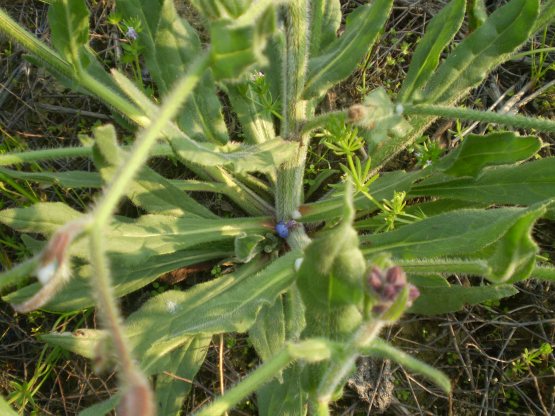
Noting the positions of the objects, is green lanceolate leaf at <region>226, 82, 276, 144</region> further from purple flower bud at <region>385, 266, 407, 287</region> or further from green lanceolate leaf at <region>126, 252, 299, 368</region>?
purple flower bud at <region>385, 266, 407, 287</region>

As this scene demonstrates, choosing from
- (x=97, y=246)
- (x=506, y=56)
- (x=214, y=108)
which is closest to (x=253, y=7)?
(x=97, y=246)

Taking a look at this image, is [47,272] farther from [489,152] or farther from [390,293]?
[489,152]

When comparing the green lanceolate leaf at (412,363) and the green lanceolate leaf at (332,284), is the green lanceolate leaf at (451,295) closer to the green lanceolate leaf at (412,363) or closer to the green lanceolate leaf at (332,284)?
the green lanceolate leaf at (332,284)

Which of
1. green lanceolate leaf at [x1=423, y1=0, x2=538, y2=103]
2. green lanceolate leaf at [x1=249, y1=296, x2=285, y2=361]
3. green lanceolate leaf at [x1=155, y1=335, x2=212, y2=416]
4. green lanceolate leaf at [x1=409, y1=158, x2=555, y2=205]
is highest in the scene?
green lanceolate leaf at [x1=423, y1=0, x2=538, y2=103]

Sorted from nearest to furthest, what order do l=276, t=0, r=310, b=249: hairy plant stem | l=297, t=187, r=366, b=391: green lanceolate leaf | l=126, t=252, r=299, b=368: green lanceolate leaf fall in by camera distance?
l=297, t=187, r=366, b=391: green lanceolate leaf → l=126, t=252, r=299, b=368: green lanceolate leaf → l=276, t=0, r=310, b=249: hairy plant stem

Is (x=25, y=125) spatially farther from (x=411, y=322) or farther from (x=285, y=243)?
(x=411, y=322)

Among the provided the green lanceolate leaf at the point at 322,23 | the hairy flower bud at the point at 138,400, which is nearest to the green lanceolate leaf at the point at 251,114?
the green lanceolate leaf at the point at 322,23

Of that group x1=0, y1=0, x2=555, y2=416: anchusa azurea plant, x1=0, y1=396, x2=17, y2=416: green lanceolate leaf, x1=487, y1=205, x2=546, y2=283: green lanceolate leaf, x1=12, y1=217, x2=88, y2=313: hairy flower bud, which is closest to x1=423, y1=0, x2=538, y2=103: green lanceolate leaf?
x1=0, y1=0, x2=555, y2=416: anchusa azurea plant
